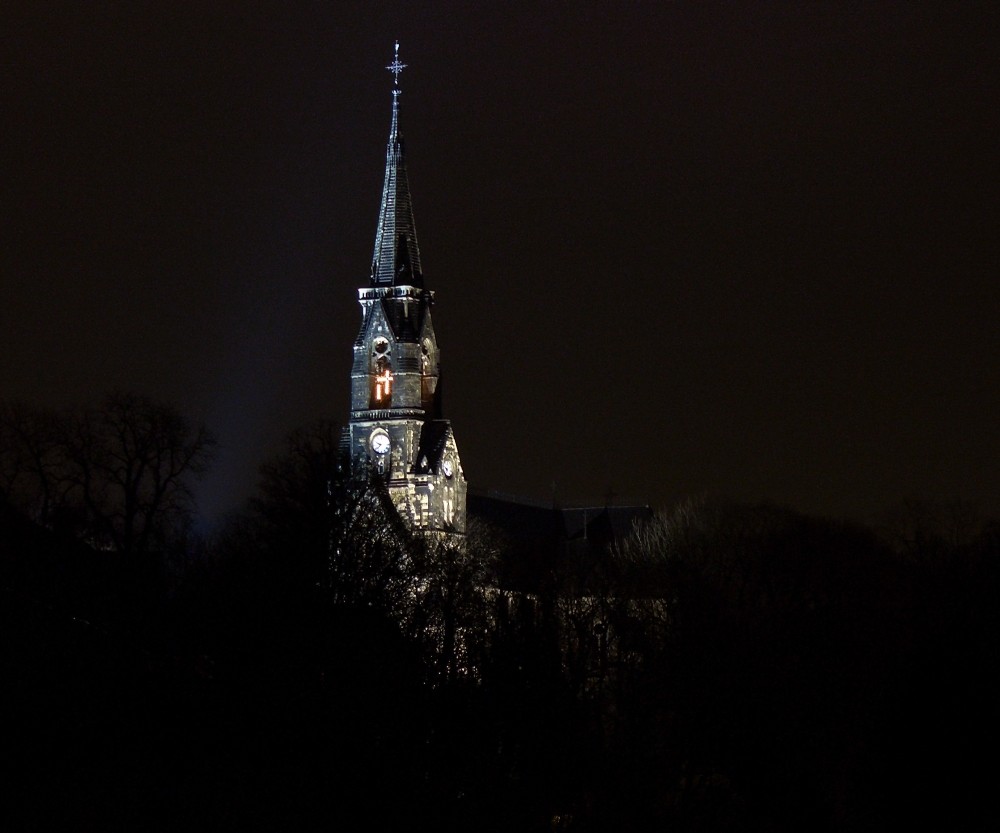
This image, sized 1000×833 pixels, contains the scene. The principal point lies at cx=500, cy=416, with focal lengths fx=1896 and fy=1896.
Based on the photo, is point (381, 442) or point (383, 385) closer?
point (381, 442)

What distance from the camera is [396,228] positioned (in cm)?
8231

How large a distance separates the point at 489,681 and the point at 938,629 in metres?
14.4

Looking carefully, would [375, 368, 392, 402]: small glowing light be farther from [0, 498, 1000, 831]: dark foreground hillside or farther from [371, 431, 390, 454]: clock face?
[0, 498, 1000, 831]: dark foreground hillside

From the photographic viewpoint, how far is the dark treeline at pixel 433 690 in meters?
36.2

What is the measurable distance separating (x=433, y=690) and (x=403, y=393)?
4073 cm

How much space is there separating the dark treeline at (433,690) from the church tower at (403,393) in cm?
2038

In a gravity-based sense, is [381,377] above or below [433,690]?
above

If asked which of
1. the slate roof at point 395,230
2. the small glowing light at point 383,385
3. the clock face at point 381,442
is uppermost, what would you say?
the slate roof at point 395,230

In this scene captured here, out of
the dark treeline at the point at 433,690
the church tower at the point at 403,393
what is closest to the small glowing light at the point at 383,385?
the church tower at the point at 403,393

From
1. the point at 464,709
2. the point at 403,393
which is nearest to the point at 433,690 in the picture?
the point at 464,709

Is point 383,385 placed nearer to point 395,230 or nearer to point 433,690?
point 395,230

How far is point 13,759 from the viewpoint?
1398 inches

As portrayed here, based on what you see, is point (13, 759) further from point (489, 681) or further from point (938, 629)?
point (938, 629)

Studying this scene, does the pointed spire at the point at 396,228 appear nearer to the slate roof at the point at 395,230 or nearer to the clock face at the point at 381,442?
the slate roof at the point at 395,230
